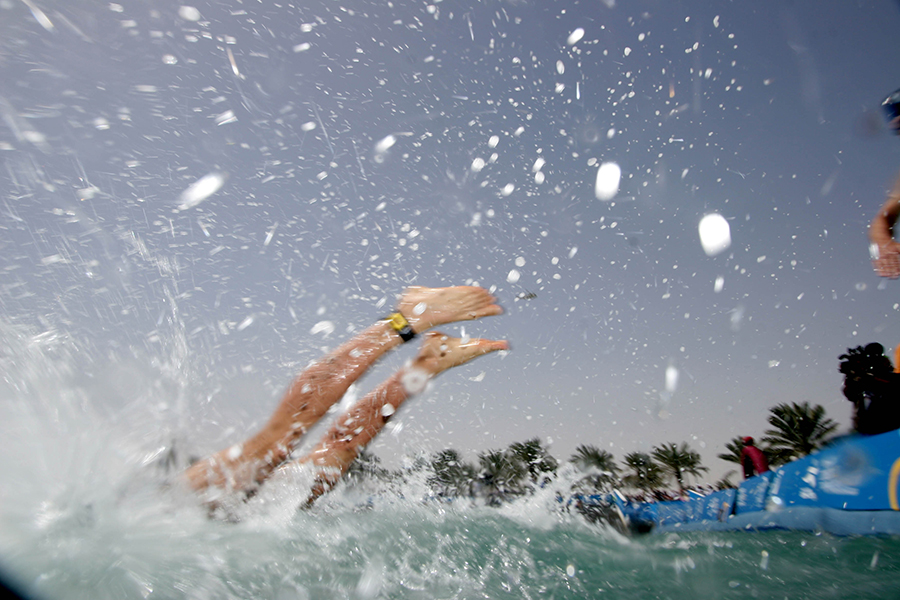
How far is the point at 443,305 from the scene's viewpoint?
4.53 meters

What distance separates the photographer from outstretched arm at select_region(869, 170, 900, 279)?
10.7 feet

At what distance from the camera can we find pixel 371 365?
4.21 m

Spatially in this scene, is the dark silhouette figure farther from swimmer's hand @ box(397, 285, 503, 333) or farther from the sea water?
swimmer's hand @ box(397, 285, 503, 333)

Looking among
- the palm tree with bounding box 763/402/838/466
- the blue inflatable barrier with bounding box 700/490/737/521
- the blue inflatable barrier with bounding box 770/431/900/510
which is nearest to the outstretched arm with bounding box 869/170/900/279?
the blue inflatable barrier with bounding box 770/431/900/510

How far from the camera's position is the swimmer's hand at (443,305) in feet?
14.4

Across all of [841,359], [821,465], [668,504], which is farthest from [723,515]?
[841,359]

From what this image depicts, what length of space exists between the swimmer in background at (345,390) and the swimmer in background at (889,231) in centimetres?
328

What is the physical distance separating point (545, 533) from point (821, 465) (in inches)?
149

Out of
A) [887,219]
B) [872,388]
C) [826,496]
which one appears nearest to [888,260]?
[887,219]

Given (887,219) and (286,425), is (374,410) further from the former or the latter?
(887,219)

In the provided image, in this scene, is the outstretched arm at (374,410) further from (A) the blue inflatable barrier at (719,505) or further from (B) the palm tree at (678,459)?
(B) the palm tree at (678,459)

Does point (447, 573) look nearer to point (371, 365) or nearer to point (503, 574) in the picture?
point (503, 574)

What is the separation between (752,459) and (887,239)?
23.8 ft

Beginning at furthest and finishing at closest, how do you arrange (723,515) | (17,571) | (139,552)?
(723,515) < (139,552) < (17,571)
